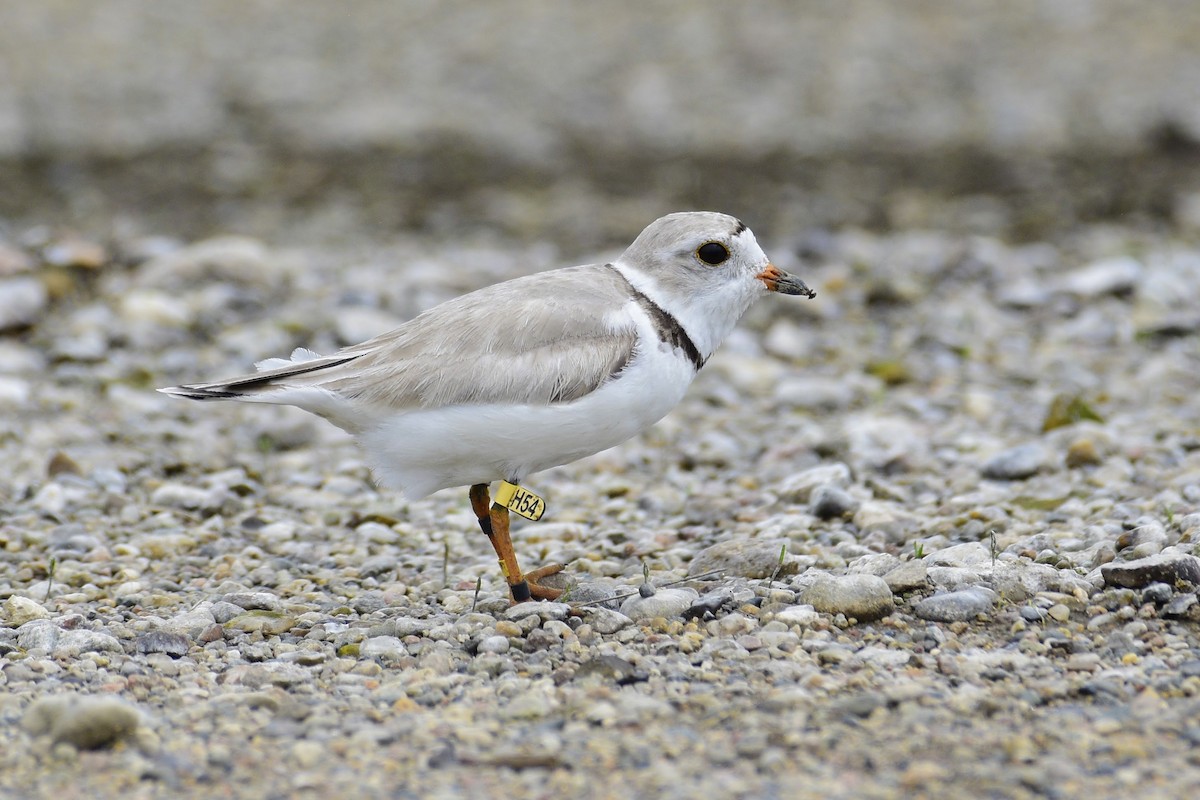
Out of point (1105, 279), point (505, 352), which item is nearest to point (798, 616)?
point (505, 352)

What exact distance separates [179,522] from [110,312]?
343cm

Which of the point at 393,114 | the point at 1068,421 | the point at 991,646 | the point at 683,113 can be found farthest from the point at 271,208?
the point at 991,646

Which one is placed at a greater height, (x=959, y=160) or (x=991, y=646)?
(x=959, y=160)

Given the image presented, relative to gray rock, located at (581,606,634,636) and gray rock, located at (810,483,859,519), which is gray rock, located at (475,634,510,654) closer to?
gray rock, located at (581,606,634,636)

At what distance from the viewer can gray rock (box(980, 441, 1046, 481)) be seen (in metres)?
7.08

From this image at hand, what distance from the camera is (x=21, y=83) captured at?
16531 millimetres

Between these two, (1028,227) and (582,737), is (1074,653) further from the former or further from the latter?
(1028,227)

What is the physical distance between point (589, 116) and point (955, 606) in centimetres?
1202

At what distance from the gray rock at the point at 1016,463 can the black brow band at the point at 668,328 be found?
2342mm

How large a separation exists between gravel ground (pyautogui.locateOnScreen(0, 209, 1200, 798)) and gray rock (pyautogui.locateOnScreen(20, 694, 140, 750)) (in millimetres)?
12

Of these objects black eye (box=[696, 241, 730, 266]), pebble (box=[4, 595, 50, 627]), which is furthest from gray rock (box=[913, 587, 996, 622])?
pebble (box=[4, 595, 50, 627])

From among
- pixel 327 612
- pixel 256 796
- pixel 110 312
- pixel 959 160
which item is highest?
pixel 959 160

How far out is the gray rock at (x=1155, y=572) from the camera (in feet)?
16.2

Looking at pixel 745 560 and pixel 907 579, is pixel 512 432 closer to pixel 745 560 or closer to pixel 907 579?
pixel 745 560
